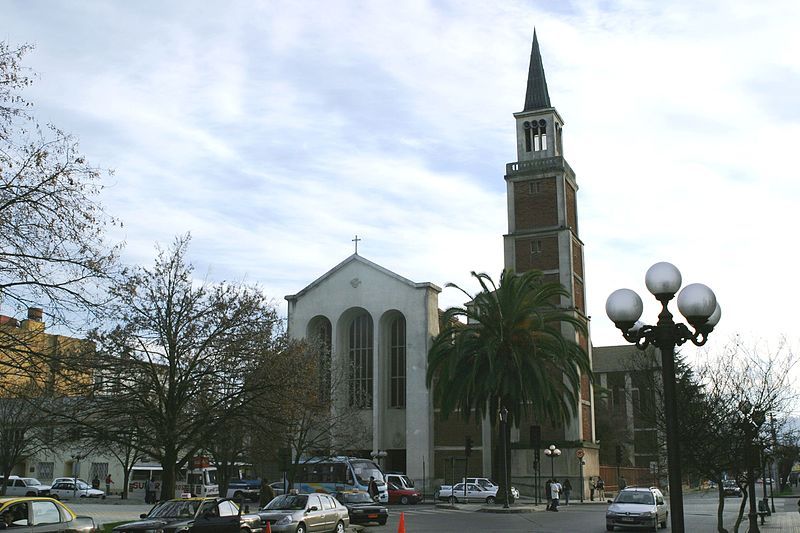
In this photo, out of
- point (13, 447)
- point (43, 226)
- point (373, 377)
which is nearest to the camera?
point (43, 226)

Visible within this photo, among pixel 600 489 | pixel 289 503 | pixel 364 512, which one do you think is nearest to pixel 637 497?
pixel 364 512

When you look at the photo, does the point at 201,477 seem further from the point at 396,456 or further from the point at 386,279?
the point at 386,279

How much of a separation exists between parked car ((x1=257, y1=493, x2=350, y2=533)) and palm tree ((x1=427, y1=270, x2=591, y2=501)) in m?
18.6

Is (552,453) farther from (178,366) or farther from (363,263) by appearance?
(178,366)

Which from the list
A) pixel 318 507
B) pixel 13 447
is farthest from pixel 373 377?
pixel 318 507

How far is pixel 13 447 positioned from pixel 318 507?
3058 cm

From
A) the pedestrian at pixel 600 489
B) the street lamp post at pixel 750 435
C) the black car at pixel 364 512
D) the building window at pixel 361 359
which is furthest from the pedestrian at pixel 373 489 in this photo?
the street lamp post at pixel 750 435

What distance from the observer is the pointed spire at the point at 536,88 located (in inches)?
2557

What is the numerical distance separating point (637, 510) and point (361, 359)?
127 ft

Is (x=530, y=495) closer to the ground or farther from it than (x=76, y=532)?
closer to the ground

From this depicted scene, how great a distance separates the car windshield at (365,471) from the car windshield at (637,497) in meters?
20.1

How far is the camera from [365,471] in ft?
149

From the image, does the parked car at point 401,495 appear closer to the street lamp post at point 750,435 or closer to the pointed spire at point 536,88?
the street lamp post at point 750,435

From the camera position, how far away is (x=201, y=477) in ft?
180
